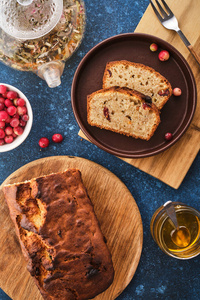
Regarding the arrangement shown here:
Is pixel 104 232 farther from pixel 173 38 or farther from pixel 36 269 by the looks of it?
pixel 173 38

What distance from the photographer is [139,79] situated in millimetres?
2615

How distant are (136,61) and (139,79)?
0.18 metres

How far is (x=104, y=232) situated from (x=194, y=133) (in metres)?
1.16

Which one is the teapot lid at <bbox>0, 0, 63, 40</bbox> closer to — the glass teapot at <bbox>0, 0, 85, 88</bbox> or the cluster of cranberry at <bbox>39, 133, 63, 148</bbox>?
the glass teapot at <bbox>0, 0, 85, 88</bbox>

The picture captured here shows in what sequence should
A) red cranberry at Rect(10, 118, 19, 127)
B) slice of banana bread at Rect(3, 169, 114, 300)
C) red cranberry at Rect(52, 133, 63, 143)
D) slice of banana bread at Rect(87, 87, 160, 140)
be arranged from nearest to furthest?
slice of banana bread at Rect(3, 169, 114, 300) → slice of banana bread at Rect(87, 87, 160, 140) → red cranberry at Rect(10, 118, 19, 127) → red cranberry at Rect(52, 133, 63, 143)

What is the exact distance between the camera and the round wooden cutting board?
2779 millimetres

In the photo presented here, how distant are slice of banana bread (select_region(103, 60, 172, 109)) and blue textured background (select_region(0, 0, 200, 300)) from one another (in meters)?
0.46

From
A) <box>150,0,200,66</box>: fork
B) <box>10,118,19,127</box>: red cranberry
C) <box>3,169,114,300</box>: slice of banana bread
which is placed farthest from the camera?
<box>10,118,19,127</box>: red cranberry

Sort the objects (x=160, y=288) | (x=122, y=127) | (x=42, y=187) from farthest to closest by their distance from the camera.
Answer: (x=160, y=288), (x=122, y=127), (x=42, y=187)

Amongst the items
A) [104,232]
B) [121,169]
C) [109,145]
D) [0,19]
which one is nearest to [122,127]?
[109,145]

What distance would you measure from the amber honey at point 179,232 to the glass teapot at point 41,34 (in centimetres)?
147

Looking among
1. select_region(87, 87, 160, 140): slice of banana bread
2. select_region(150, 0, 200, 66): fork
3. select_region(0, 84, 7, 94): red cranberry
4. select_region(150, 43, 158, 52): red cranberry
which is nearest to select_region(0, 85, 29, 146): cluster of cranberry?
select_region(0, 84, 7, 94): red cranberry

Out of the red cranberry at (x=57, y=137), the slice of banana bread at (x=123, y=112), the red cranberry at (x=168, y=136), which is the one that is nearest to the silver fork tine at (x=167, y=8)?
the slice of banana bread at (x=123, y=112)

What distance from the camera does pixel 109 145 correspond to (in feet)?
8.96
